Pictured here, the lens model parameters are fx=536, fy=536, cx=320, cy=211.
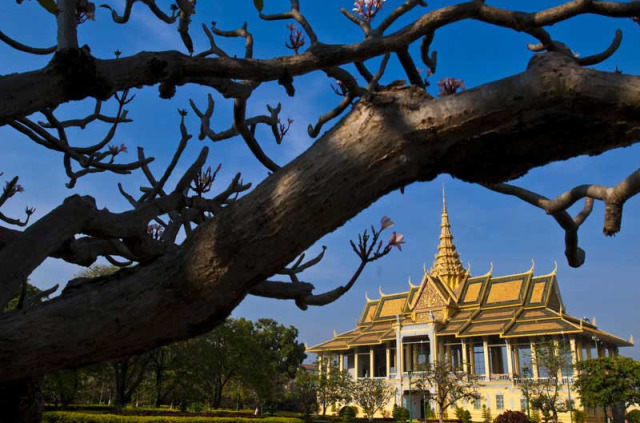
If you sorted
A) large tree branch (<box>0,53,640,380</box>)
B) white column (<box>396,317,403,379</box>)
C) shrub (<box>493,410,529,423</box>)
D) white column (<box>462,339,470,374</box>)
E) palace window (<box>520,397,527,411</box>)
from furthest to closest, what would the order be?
white column (<box>396,317,403,379</box>) → white column (<box>462,339,470,374</box>) → palace window (<box>520,397,527,411</box>) → shrub (<box>493,410,529,423</box>) → large tree branch (<box>0,53,640,380</box>)

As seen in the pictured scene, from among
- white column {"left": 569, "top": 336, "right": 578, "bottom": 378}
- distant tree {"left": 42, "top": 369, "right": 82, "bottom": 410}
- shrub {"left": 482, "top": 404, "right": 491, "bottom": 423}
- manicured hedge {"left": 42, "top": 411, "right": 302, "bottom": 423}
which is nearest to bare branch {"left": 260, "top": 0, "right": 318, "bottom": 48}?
manicured hedge {"left": 42, "top": 411, "right": 302, "bottom": 423}

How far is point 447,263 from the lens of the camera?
44.8m

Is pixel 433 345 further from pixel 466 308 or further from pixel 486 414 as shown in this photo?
pixel 486 414

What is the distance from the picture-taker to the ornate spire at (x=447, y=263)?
4388 cm

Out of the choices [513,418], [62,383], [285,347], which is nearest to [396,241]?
[62,383]

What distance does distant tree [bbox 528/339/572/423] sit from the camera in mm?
28172

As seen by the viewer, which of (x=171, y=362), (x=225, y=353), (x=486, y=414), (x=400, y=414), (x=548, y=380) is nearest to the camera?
(x=171, y=362)

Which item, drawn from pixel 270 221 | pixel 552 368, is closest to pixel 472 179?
pixel 270 221

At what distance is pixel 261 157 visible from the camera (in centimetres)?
312

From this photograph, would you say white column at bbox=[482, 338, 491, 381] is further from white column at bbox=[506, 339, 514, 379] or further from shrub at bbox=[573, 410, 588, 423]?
shrub at bbox=[573, 410, 588, 423]

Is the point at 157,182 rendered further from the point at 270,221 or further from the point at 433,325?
the point at 433,325

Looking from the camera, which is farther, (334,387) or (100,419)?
(334,387)

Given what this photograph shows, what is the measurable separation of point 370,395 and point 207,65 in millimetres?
35116

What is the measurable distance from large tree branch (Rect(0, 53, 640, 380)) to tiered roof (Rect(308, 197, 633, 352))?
3321 centimetres
